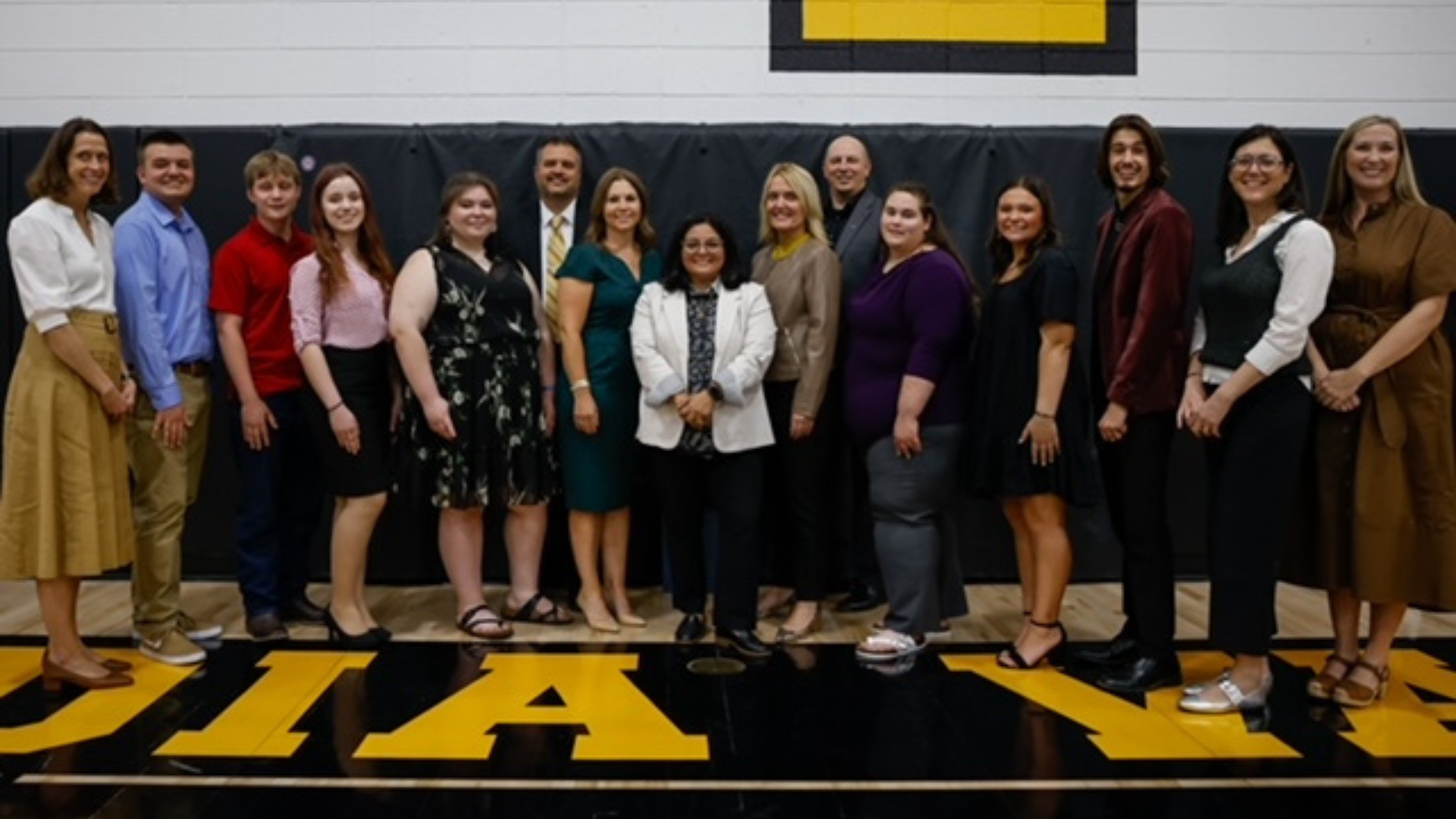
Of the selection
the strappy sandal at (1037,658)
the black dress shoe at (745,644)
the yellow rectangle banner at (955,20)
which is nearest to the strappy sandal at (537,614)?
the black dress shoe at (745,644)

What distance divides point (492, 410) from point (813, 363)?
1.03m

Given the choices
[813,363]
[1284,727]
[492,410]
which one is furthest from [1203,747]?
[492,410]

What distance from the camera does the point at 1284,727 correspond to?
9.84 feet

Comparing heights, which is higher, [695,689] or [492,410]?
[492,410]

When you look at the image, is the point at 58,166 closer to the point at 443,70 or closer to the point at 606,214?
the point at 606,214

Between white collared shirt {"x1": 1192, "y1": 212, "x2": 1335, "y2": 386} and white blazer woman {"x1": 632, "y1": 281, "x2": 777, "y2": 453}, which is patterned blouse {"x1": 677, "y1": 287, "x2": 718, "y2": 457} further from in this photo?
white collared shirt {"x1": 1192, "y1": 212, "x2": 1335, "y2": 386}

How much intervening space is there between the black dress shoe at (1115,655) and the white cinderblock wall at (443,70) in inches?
90.6

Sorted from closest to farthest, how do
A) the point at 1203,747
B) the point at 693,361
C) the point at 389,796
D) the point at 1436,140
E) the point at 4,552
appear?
the point at 389,796 → the point at 1203,747 → the point at 4,552 → the point at 693,361 → the point at 1436,140

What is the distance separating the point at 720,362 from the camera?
3.60 meters

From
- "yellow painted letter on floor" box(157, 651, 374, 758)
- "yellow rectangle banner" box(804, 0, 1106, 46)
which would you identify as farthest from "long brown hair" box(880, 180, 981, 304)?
"yellow painted letter on floor" box(157, 651, 374, 758)

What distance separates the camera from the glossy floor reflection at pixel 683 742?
8.29 ft

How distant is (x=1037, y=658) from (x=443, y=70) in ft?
10.7

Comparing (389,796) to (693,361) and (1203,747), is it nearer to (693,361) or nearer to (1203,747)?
(693,361)

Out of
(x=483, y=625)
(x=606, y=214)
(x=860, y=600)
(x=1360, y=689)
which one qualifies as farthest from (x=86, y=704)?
(x=1360, y=689)
